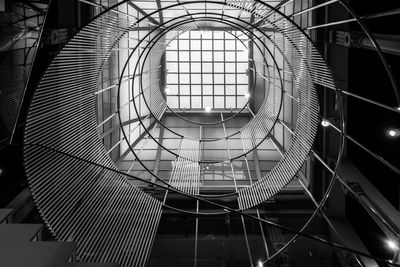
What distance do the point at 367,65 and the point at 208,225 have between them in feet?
16.6

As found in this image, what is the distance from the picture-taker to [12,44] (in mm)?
7285

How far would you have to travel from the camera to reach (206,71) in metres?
17.8

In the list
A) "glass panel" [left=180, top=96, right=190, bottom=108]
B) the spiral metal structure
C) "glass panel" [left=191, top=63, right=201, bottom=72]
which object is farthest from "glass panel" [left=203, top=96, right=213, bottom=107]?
the spiral metal structure

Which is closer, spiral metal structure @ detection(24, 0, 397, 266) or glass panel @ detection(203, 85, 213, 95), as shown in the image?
spiral metal structure @ detection(24, 0, 397, 266)

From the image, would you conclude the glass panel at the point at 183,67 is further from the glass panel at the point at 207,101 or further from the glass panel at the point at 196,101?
the glass panel at the point at 207,101

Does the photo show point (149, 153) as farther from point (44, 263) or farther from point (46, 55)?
point (44, 263)

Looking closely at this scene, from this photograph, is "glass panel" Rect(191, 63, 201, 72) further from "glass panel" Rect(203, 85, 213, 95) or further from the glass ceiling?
"glass panel" Rect(203, 85, 213, 95)

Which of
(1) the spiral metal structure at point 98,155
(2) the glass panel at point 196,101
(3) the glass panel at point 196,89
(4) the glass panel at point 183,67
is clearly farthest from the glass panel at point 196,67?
(1) the spiral metal structure at point 98,155

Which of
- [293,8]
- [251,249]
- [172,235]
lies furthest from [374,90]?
[172,235]

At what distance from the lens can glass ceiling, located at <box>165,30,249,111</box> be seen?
17469 millimetres

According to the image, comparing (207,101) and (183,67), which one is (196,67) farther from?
(207,101)

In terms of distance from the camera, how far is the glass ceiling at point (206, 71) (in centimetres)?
1747

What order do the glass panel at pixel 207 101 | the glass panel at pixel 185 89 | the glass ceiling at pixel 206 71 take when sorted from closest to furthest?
the glass ceiling at pixel 206 71
the glass panel at pixel 185 89
the glass panel at pixel 207 101

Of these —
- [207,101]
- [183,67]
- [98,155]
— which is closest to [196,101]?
[207,101]
